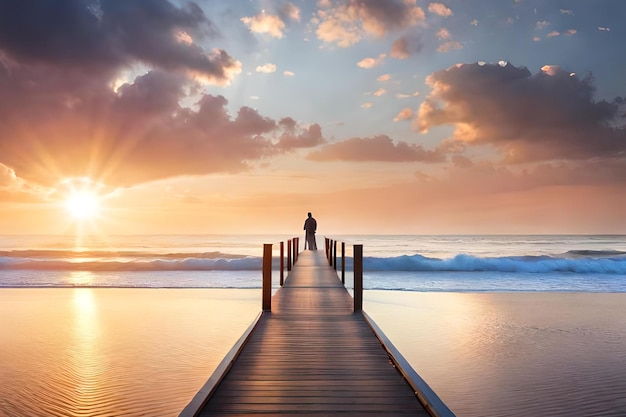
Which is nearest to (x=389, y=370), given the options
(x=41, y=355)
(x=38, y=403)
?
(x=38, y=403)

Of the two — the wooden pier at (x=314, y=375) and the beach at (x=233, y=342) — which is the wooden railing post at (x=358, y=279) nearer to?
the wooden pier at (x=314, y=375)

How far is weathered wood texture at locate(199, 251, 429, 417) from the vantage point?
12.1ft

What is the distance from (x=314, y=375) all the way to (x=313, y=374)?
0.03m

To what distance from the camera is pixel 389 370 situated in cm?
467

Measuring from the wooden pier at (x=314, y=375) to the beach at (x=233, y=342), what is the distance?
3.89 ft

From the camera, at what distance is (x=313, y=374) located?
15.1 feet

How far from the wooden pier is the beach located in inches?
46.7

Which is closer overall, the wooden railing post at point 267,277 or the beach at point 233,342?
the beach at point 233,342

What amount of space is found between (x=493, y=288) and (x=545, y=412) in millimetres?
13406

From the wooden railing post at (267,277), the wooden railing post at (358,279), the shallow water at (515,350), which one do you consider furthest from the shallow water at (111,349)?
the shallow water at (515,350)

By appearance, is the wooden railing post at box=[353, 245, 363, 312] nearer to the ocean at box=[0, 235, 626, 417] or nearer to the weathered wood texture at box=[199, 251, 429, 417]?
the weathered wood texture at box=[199, 251, 429, 417]

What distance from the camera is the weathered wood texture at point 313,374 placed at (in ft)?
12.1

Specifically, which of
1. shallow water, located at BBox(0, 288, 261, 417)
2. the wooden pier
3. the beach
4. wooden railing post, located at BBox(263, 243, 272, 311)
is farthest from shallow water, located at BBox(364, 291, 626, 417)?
shallow water, located at BBox(0, 288, 261, 417)

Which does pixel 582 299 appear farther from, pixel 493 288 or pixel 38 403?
pixel 38 403
